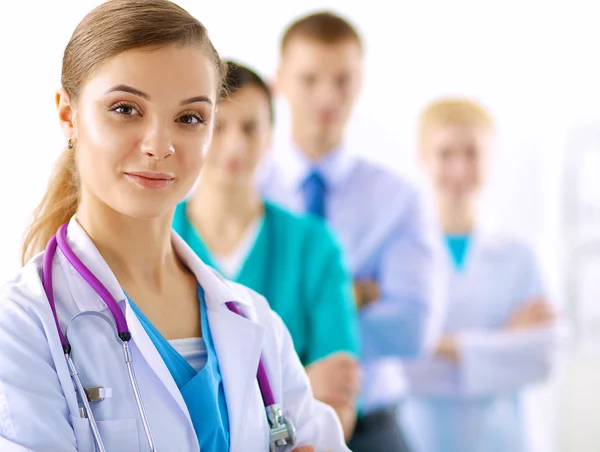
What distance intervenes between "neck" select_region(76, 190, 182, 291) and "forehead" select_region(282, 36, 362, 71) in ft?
4.75

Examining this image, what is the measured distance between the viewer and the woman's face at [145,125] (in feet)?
3.46

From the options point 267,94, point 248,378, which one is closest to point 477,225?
point 267,94

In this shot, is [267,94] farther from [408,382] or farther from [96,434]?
[408,382]

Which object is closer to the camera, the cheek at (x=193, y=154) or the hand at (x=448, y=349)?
the cheek at (x=193, y=154)

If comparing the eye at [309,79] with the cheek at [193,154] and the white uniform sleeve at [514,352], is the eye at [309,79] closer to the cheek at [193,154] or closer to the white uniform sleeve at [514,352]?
the white uniform sleeve at [514,352]

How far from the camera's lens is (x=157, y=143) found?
105 centimetres

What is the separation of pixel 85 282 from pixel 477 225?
8.36ft

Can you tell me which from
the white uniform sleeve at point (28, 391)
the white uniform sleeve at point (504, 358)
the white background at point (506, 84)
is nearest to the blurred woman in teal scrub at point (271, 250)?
the white uniform sleeve at point (28, 391)

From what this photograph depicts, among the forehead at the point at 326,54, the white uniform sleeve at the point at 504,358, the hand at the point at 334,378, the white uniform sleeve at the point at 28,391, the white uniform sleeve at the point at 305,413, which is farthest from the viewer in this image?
the white uniform sleeve at the point at 504,358

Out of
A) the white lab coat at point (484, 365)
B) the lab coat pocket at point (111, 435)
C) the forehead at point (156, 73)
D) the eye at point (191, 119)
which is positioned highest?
the forehead at point (156, 73)

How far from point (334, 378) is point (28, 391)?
1.05 meters

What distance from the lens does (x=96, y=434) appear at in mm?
986

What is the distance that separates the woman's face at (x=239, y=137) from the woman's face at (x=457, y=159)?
1449 mm

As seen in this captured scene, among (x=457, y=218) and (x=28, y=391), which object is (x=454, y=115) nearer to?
(x=457, y=218)
